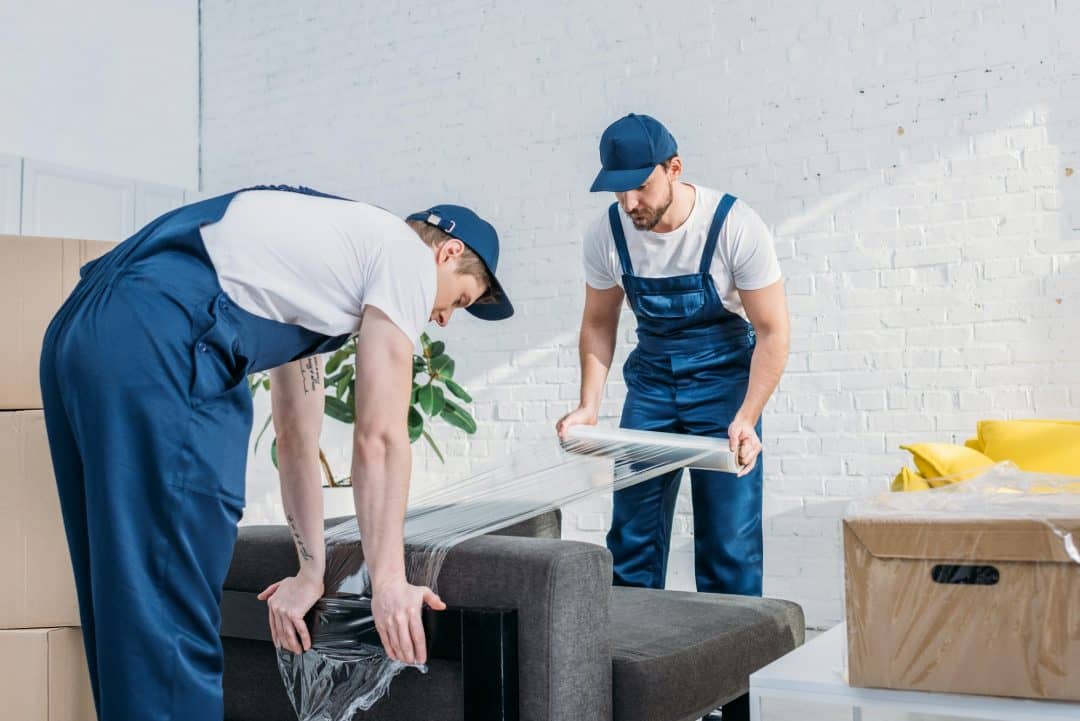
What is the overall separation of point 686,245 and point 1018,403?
1648mm

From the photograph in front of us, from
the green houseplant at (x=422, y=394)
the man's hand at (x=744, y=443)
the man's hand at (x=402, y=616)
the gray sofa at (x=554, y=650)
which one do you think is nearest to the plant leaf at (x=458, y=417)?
the green houseplant at (x=422, y=394)

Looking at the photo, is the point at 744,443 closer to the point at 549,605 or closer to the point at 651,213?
the point at 651,213

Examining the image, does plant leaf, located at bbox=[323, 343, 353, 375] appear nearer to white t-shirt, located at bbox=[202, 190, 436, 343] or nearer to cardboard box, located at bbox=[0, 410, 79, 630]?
cardboard box, located at bbox=[0, 410, 79, 630]

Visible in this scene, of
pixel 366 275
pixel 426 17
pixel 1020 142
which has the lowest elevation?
pixel 366 275

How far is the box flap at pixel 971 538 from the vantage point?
1.23m

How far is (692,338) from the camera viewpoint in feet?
8.39

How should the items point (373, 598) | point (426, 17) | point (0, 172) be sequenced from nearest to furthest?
point (373, 598) < point (0, 172) < point (426, 17)

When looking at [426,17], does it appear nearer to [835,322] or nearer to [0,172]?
[0,172]

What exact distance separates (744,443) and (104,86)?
3725mm

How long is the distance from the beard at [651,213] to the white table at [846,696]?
116cm

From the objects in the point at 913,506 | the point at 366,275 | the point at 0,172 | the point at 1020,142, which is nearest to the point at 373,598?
the point at 366,275

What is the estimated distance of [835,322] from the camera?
12.5ft

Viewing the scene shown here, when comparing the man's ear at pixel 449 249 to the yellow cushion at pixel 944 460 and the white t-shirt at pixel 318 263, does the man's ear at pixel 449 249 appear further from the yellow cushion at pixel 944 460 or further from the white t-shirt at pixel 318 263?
the yellow cushion at pixel 944 460

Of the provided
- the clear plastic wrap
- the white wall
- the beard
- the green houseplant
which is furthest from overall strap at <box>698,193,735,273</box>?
the white wall
